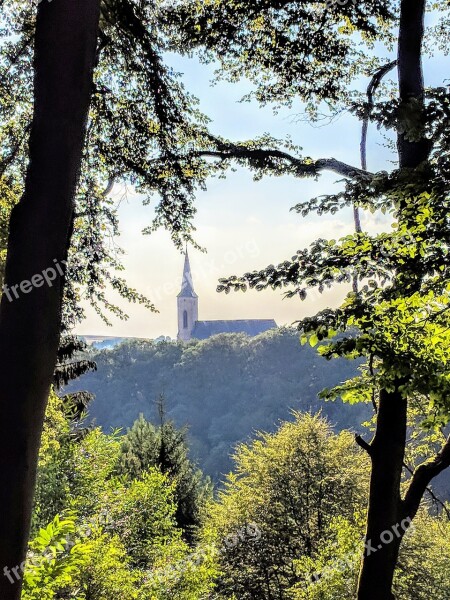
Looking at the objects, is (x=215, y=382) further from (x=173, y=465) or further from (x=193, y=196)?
(x=193, y=196)

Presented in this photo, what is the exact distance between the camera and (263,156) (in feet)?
19.2

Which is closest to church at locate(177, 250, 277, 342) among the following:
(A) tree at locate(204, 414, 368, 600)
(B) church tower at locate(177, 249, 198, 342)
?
(B) church tower at locate(177, 249, 198, 342)

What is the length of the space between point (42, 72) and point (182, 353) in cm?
9408

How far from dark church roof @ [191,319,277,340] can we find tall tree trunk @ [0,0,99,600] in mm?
126128

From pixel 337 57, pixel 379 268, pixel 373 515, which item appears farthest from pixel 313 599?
pixel 337 57

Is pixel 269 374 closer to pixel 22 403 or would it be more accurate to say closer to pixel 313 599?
pixel 313 599

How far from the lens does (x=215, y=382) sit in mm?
92938

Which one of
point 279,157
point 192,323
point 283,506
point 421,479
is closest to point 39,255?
point 279,157

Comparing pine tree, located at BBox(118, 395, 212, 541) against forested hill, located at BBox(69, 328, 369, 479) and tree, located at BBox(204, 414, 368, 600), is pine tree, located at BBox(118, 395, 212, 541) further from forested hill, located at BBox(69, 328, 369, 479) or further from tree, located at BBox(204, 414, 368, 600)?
forested hill, located at BBox(69, 328, 369, 479)

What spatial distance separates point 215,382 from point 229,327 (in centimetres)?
4240

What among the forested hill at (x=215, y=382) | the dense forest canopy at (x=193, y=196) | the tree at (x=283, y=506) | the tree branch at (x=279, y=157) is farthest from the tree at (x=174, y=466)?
the forested hill at (x=215, y=382)
